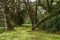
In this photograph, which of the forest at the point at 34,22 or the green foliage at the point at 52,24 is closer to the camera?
the forest at the point at 34,22

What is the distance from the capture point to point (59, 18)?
13.2 m

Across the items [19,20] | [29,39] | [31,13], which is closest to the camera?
[29,39]

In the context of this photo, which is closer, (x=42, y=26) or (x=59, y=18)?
(x=59, y=18)

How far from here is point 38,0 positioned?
19.9 metres

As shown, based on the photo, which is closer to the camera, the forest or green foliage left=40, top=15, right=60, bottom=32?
the forest

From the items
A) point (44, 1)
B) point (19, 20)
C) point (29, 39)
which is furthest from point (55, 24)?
point (19, 20)

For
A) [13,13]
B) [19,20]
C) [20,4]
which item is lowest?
[19,20]

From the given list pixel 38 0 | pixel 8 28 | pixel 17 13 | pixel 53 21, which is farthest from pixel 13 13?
pixel 53 21

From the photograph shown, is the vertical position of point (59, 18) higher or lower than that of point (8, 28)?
higher

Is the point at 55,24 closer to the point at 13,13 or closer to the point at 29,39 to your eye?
the point at 29,39

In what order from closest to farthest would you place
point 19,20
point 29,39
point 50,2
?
1. point 29,39
2. point 50,2
3. point 19,20

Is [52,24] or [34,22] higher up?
[52,24]

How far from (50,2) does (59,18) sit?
5183 mm

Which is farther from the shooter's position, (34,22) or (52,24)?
(34,22)
